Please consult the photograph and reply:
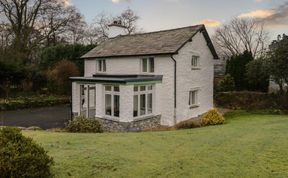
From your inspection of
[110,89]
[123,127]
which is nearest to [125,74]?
[110,89]

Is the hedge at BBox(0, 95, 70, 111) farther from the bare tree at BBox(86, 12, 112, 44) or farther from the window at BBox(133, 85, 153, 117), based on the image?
the bare tree at BBox(86, 12, 112, 44)

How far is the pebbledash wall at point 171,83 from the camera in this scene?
20.8 m

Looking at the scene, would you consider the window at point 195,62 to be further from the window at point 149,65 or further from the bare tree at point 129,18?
the bare tree at point 129,18

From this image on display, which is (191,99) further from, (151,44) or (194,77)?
(151,44)

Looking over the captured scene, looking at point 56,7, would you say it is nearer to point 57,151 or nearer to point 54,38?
point 54,38

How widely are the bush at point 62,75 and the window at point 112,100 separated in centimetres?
1382

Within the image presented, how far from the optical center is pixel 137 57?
23.2m

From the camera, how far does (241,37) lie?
59.2 m

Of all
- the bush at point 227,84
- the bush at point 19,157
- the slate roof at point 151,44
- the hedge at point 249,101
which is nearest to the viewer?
the bush at point 19,157

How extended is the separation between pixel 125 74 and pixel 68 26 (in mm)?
26630

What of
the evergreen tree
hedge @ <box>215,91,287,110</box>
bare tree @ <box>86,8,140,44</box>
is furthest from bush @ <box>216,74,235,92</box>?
bare tree @ <box>86,8,140,44</box>

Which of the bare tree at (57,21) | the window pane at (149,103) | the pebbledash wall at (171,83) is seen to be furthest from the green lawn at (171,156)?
the bare tree at (57,21)

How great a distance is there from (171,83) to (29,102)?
54.4 feet

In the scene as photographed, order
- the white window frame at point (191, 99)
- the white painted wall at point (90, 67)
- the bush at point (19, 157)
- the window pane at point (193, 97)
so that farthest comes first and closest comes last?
Answer: 1. the white painted wall at point (90, 67)
2. the window pane at point (193, 97)
3. the white window frame at point (191, 99)
4. the bush at point (19, 157)
